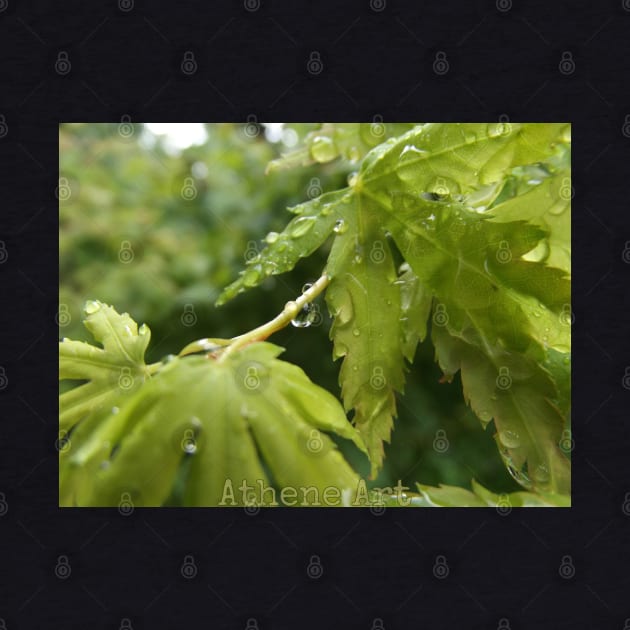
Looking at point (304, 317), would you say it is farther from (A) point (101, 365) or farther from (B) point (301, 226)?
(A) point (101, 365)

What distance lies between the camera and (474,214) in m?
0.67

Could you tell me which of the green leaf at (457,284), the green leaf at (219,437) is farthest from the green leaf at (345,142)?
the green leaf at (219,437)

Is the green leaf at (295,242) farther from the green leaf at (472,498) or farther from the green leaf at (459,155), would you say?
the green leaf at (472,498)

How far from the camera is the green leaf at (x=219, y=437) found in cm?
61

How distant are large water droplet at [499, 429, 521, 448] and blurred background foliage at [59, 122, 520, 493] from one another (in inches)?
16.4

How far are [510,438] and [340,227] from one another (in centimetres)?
30

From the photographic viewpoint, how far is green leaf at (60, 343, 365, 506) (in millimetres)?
606

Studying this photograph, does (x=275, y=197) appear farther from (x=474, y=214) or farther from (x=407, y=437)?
(x=474, y=214)

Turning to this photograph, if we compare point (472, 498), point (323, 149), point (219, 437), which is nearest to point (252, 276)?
point (219, 437)

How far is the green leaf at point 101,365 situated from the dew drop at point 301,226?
0.20 metres

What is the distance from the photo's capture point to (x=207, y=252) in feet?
4.91

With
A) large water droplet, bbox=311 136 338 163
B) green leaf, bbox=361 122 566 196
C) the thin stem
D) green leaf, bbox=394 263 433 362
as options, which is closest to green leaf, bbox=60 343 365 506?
the thin stem
